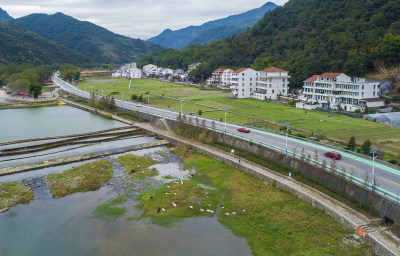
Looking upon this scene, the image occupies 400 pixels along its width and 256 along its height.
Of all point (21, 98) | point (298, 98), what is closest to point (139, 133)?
point (298, 98)

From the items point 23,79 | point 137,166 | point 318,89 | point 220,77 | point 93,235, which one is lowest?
point 93,235

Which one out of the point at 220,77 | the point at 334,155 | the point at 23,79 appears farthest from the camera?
the point at 220,77

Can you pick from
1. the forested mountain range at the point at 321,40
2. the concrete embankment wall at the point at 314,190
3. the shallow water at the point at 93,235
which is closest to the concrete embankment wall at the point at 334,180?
the concrete embankment wall at the point at 314,190

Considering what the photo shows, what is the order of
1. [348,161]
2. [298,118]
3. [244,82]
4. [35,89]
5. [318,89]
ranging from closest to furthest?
[348,161], [298,118], [318,89], [244,82], [35,89]

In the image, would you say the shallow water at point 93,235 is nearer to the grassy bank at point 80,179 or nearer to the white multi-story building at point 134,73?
the grassy bank at point 80,179

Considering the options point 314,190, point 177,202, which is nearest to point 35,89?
point 177,202

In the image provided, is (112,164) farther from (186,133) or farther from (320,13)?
(320,13)

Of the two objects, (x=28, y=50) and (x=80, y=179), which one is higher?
(x=28, y=50)

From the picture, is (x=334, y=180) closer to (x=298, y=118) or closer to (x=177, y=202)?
(x=177, y=202)
